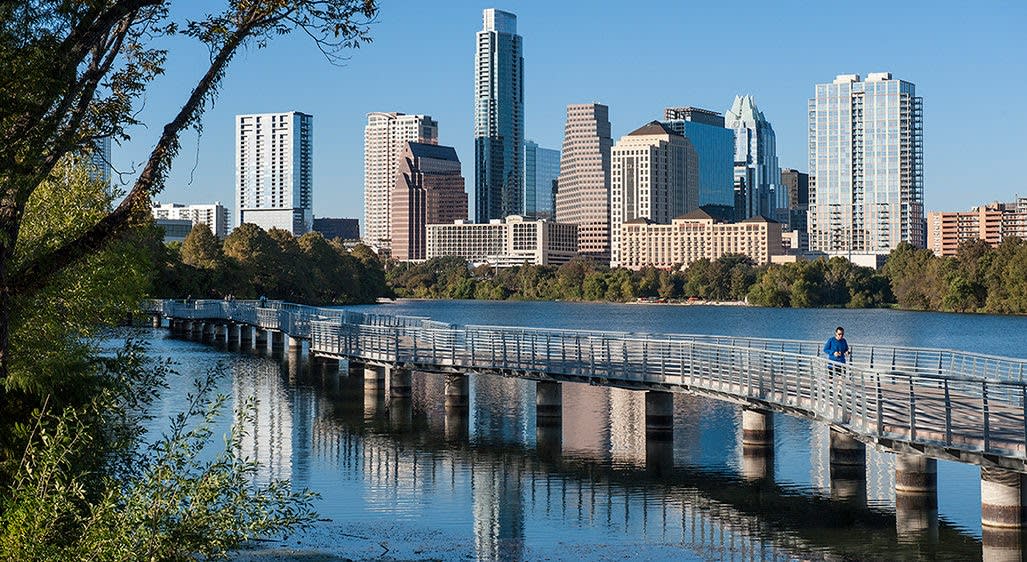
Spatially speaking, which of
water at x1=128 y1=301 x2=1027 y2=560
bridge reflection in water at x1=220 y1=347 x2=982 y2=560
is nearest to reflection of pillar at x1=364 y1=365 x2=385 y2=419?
bridge reflection in water at x1=220 y1=347 x2=982 y2=560

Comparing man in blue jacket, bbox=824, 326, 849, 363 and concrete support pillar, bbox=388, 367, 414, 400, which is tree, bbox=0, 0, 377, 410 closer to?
man in blue jacket, bbox=824, 326, 849, 363

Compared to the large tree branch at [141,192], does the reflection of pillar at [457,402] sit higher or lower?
lower

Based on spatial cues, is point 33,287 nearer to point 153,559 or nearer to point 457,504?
point 153,559

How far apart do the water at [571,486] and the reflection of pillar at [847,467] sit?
271 millimetres

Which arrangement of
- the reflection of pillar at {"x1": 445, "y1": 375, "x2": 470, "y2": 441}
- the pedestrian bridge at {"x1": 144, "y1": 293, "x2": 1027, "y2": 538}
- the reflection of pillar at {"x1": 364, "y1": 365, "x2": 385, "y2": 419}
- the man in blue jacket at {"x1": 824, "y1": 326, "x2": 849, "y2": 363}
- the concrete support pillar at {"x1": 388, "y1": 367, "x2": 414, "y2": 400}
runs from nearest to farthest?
the pedestrian bridge at {"x1": 144, "y1": 293, "x2": 1027, "y2": 538} → the man in blue jacket at {"x1": 824, "y1": 326, "x2": 849, "y2": 363} → the reflection of pillar at {"x1": 445, "y1": 375, "x2": 470, "y2": 441} → the concrete support pillar at {"x1": 388, "y1": 367, "x2": 414, "y2": 400} → the reflection of pillar at {"x1": 364, "y1": 365, "x2": 385, "y2": 419}

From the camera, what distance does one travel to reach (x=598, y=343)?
1747 inches

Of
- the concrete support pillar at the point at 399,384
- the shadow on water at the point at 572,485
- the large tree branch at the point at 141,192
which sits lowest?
the shadow on water at the point at 572,485

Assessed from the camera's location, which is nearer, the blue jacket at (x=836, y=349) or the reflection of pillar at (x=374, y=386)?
the blue jacket at (x=836, y=349)

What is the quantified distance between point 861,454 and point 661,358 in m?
8.22

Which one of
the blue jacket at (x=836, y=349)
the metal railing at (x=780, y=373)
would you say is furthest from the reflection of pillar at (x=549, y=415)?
the blue jacket at (x=836, y=349)

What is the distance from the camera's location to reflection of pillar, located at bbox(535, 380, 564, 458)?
43875mm

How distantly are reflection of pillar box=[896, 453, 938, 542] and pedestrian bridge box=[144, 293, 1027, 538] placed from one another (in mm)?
51

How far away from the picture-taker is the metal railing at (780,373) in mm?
25734

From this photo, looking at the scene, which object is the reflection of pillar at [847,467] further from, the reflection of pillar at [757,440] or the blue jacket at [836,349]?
the reflection of pillar at [757,440]
